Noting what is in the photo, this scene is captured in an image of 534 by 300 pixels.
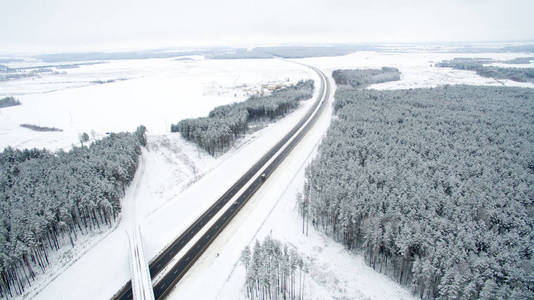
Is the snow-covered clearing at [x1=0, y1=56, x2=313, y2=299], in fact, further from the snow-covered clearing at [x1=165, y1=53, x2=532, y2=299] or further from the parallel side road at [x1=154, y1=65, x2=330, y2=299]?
the snow-covered clearing at [x1=165, y1=53, x2=532, y2=299]

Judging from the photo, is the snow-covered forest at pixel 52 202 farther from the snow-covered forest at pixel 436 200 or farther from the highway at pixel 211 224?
the snow-covered forest at pixel 436 200

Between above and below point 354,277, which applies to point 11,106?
above

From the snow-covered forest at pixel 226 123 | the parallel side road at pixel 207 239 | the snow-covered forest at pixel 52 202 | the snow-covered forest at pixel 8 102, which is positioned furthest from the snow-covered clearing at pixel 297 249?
the snow-covered forest at pixel 8 102

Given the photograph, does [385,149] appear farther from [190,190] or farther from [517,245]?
[190,190]

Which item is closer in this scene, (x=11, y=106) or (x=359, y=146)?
(x=359, y=146)

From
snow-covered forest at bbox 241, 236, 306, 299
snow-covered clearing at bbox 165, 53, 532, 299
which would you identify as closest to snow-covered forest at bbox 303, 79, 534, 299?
snow-covered clearing at bbox 165, 53, 532, 299

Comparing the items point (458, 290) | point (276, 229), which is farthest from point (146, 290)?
point (458, 290)
